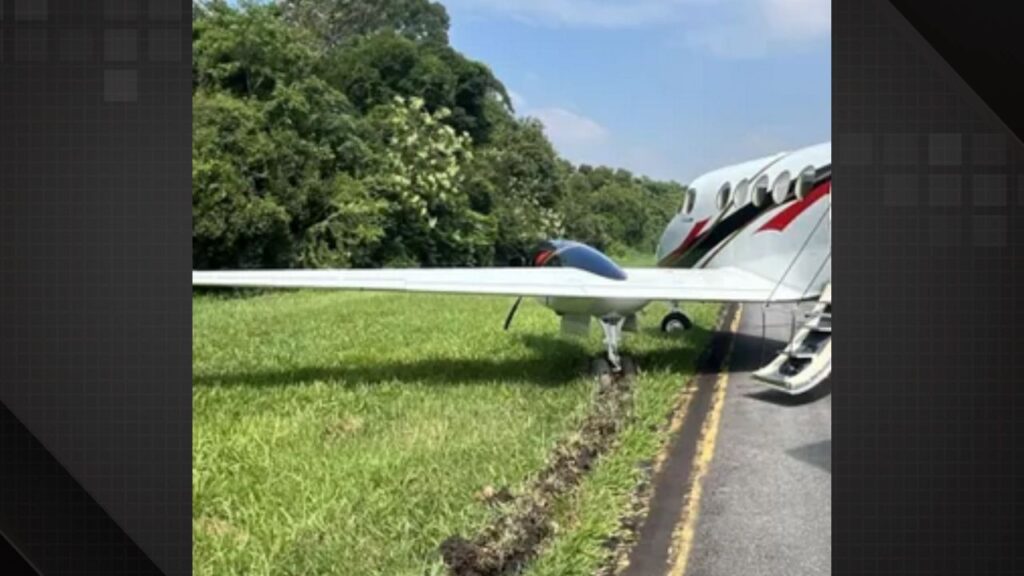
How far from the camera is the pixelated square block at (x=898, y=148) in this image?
7.44ft

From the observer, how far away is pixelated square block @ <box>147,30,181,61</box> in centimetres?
221

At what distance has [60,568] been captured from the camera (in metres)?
1.94

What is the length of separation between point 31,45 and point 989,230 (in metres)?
2.70

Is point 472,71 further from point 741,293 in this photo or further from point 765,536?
point 765,536

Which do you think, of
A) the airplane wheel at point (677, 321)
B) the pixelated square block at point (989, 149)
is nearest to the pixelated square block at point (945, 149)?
the pixelated square block at point (989, 149)

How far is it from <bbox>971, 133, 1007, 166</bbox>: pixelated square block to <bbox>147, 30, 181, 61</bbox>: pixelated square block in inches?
87.5

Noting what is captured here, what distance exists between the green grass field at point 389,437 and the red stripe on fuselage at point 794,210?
156 cm

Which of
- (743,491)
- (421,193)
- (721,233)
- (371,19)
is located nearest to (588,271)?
(721,233)

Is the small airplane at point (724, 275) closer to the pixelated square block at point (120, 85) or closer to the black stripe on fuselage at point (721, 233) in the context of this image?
the black stripe on fuselage at point (721, 233)

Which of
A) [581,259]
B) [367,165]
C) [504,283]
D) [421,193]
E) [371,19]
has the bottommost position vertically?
[504,283]

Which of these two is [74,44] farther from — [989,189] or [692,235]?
[692,235]

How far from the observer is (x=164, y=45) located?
7.30 ft

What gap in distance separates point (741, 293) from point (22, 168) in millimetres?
6861

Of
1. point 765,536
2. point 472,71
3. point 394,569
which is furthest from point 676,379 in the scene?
point 472,71
